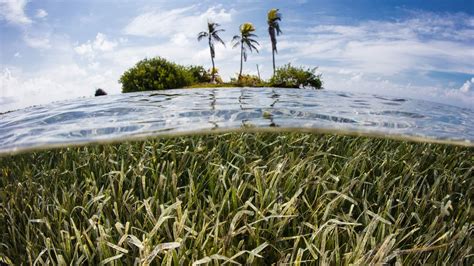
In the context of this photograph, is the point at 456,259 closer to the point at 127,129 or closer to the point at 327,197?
the point at 327,197

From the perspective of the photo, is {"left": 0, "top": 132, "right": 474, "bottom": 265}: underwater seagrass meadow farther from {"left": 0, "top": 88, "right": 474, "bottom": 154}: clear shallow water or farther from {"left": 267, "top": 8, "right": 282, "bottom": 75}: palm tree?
{"left": 267, "top": 8, "right": 282, "bottom": 75}: palm tree

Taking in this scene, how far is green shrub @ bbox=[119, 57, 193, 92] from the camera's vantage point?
120ft

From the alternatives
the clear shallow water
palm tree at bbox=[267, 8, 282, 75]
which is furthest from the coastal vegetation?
the clear shallow water

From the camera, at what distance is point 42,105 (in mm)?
10680

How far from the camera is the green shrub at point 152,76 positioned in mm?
36469

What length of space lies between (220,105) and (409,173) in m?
4.67

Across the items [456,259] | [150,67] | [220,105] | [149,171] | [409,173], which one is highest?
[150,67]

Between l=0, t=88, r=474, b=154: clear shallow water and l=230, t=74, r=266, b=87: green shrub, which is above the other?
l=230, t=74, r=266, b=87: green shrub

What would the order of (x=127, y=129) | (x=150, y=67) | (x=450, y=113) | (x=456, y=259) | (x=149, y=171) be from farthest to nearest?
(x=150, y=67), (x=450, y=113), (x=127, y=129), (x=149, y=171), (x=456, y=259)

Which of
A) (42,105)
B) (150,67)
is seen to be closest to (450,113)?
(42,105)

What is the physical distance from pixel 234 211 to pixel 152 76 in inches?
1384

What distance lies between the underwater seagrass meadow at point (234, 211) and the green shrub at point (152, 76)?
31.7 metres

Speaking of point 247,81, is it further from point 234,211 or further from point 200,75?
point 234,211

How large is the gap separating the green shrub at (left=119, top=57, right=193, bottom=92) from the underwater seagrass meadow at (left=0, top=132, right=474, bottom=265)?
31.7 meters
